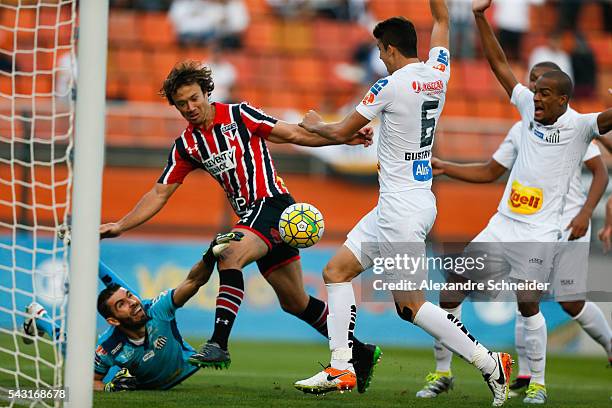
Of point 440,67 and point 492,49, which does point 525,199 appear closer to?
point 492,49

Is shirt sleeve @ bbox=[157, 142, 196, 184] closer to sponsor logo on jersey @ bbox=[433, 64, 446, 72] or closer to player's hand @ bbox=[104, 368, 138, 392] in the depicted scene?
player's hand @ bbox=[104, 368, 138, 392]

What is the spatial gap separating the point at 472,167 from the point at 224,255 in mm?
2368

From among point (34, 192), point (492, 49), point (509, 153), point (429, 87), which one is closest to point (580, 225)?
point (509, 153)

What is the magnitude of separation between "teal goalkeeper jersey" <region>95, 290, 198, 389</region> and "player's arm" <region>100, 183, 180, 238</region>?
0.59 meters

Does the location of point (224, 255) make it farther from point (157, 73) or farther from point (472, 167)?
point (157, 73)

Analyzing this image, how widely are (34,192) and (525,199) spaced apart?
15.1 ft

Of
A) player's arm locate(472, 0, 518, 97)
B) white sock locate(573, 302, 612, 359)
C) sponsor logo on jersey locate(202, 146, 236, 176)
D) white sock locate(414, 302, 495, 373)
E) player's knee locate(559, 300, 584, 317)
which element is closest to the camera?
white sock locate(414, 302, 495, 373)

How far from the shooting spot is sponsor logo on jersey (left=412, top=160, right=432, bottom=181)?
6031 mm

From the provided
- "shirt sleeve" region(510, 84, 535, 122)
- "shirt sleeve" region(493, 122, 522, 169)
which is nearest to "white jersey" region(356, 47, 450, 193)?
"shirt sleeve" region(510, 84, 535, 122)

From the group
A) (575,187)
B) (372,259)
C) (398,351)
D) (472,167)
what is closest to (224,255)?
(372,259)

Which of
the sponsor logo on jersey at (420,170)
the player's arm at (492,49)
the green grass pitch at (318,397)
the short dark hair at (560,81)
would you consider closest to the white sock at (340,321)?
the green grass pitch at (318,397)

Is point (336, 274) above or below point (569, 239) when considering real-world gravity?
below

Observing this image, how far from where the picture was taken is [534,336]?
6.71m

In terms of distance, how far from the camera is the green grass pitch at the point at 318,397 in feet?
19.4
